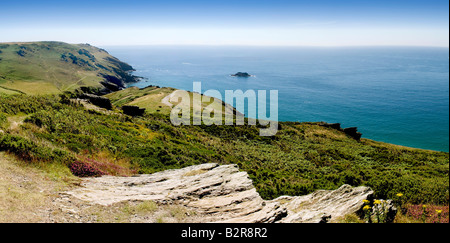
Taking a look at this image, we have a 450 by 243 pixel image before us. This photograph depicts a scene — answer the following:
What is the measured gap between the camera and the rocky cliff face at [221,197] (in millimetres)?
10383

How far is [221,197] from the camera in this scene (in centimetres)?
1252

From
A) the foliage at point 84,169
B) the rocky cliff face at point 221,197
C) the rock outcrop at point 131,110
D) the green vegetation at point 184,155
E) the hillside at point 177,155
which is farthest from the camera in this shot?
the rock outcrop at point 131,110

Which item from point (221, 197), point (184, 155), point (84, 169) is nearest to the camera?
point (221, 197)

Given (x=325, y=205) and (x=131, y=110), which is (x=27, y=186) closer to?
(x=325, y=205)

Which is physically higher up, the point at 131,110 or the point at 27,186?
the point at 27,186

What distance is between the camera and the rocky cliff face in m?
10.4

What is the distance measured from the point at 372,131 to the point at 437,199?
91.7 m

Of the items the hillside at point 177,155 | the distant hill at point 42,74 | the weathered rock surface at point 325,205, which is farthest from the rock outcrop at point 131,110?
the distant hill at point 42,74

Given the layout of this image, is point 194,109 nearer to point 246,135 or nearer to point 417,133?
point 246,135

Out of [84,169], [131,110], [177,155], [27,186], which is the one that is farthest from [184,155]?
[131,110]

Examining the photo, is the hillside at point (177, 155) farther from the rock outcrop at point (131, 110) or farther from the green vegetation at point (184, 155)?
the rock outcrop at point (131, 110)
